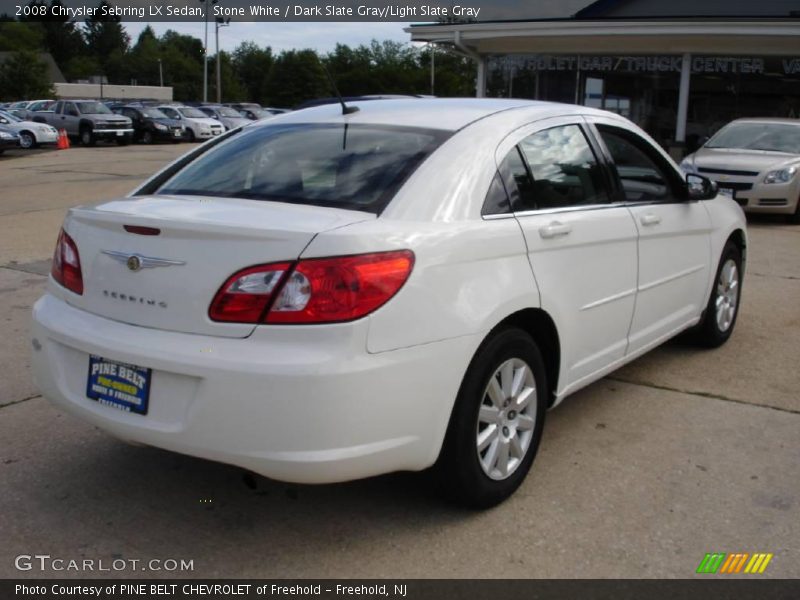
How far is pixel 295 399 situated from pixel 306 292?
359 mm

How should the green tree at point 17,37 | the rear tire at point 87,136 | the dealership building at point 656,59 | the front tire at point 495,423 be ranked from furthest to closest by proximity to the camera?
the green tree at point 17,37 → the rear tire at point 87,136 → the dealership building at point 656,59 → the front tire at point 495,423

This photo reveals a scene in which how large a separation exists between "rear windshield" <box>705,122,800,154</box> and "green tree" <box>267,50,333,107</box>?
81.0 m

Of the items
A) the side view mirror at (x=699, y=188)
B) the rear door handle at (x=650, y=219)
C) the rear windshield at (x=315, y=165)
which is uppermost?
the rear windshield at (x=315, y=165)

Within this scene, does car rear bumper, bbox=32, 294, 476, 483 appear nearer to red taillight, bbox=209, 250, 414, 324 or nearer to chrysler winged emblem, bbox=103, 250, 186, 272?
red taillight, bbox=209, 250, 414, 324

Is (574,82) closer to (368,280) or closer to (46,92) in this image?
(368,280)

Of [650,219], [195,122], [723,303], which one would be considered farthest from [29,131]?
[650,219]

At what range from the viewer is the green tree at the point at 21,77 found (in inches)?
2373

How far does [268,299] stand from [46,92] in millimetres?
66572

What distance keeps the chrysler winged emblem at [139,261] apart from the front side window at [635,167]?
2453 millimetres

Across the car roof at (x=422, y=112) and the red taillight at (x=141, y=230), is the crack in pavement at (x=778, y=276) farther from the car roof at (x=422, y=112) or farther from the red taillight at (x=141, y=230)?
the red taillight at (x=141, y=230)

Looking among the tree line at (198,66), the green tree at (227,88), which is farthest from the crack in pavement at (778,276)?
the green tree at (227,88)

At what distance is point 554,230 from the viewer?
12.3 ft

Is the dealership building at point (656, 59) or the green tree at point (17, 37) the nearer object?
the dealership building at point (656, 59)

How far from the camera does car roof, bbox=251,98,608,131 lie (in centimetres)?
383
